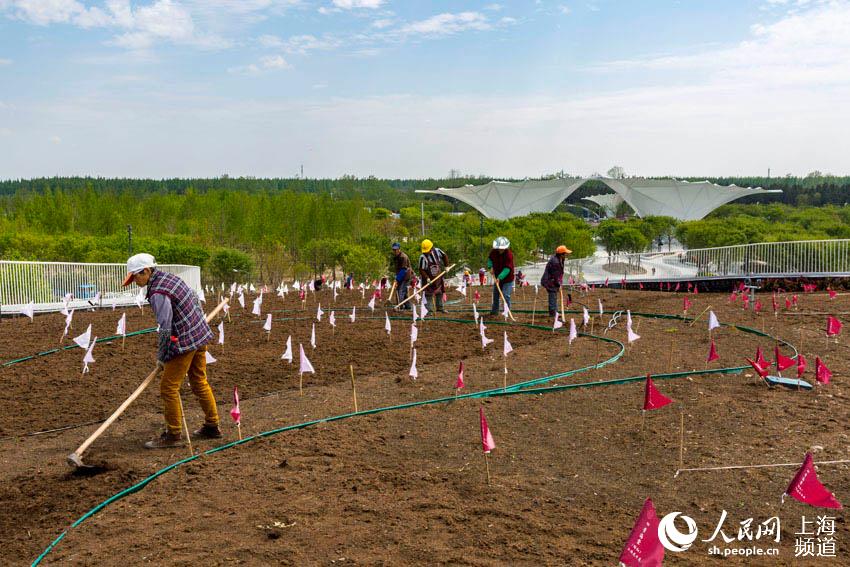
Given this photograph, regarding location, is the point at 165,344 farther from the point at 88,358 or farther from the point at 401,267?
the point at 401,267

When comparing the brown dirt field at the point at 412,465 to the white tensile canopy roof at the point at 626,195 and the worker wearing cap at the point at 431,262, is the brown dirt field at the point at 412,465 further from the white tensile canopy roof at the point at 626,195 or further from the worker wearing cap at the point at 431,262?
the white tensile canopy roof at the point at 626,195

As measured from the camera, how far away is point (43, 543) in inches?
189

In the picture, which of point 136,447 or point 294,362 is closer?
point 136,447

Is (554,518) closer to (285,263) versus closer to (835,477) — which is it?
(835,477)

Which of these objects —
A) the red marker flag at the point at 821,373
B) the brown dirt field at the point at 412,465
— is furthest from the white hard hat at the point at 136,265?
the red marker flag at the point at 821,373

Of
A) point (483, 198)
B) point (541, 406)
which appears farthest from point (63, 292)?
point (483, 198)

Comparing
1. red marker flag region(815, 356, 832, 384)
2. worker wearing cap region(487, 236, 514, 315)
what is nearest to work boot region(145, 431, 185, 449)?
red marker flag region(815, 356, 832, 384)

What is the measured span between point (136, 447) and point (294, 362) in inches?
155

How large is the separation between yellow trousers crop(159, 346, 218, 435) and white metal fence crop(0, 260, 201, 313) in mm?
10815

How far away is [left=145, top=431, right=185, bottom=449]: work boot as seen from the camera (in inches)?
264

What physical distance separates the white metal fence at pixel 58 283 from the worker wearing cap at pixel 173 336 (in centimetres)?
1081

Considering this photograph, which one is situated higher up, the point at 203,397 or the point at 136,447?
the point at 203,397

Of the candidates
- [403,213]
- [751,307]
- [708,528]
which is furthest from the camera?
[403,213]

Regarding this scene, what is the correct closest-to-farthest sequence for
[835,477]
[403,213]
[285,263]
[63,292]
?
[835,477], [63,292], [285,263], [403,213]
